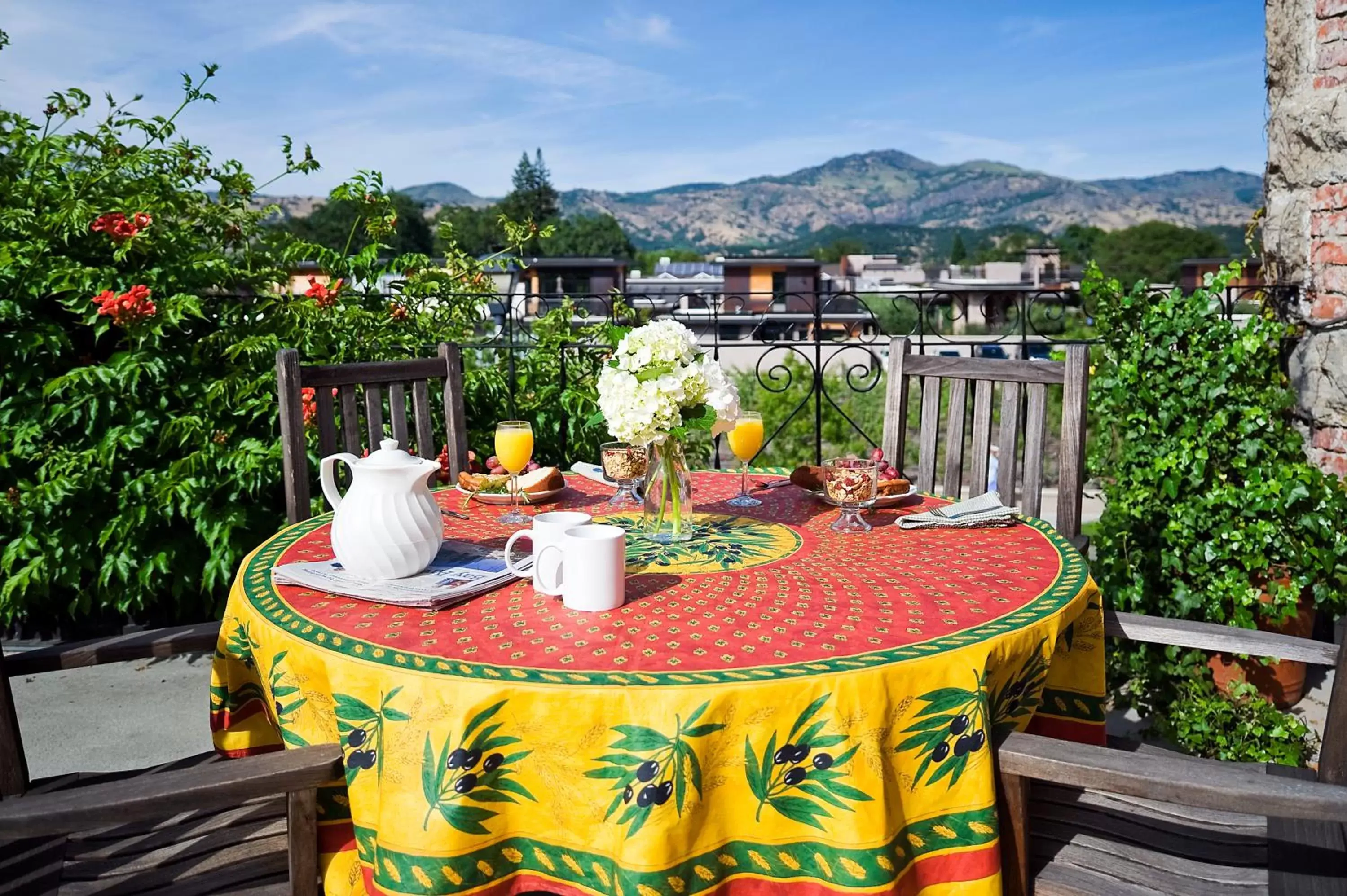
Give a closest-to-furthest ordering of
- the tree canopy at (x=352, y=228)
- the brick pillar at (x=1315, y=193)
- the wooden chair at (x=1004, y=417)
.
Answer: the wooden chair at (x=1004, y=417) → the brick pillar at (x=1315, y=193) → the tree canopy at (x=352, y=228)

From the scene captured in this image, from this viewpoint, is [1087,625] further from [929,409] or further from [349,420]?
[349,420]

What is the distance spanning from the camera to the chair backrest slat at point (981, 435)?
97.0 inches

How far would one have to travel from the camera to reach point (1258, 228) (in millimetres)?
4121

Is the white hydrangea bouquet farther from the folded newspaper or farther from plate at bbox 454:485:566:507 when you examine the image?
plate at bbox 454:485:566:507

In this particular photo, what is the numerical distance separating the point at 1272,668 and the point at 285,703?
124 inches

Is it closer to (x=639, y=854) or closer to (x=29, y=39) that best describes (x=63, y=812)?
(x=639, y=854)

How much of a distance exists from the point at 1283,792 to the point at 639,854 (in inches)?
30.7

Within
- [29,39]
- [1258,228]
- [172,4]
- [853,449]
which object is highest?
[172,4]

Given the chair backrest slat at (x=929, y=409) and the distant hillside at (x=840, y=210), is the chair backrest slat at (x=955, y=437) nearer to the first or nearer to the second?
the chair backrest slat at (x=929, y=409)

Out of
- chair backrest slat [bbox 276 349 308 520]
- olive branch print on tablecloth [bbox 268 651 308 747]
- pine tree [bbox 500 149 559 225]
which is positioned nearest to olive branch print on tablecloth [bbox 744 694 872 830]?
olive branch print on tablecloth [bbox 268 651 308 747]

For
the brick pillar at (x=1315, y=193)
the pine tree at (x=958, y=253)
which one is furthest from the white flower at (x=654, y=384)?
the pine tree at (x=958, y=253)

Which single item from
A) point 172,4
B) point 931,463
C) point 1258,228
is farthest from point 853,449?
point 172,4

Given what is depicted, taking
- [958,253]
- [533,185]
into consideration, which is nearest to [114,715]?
[533,185]

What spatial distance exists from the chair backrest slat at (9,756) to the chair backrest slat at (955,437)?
210 centimetres
